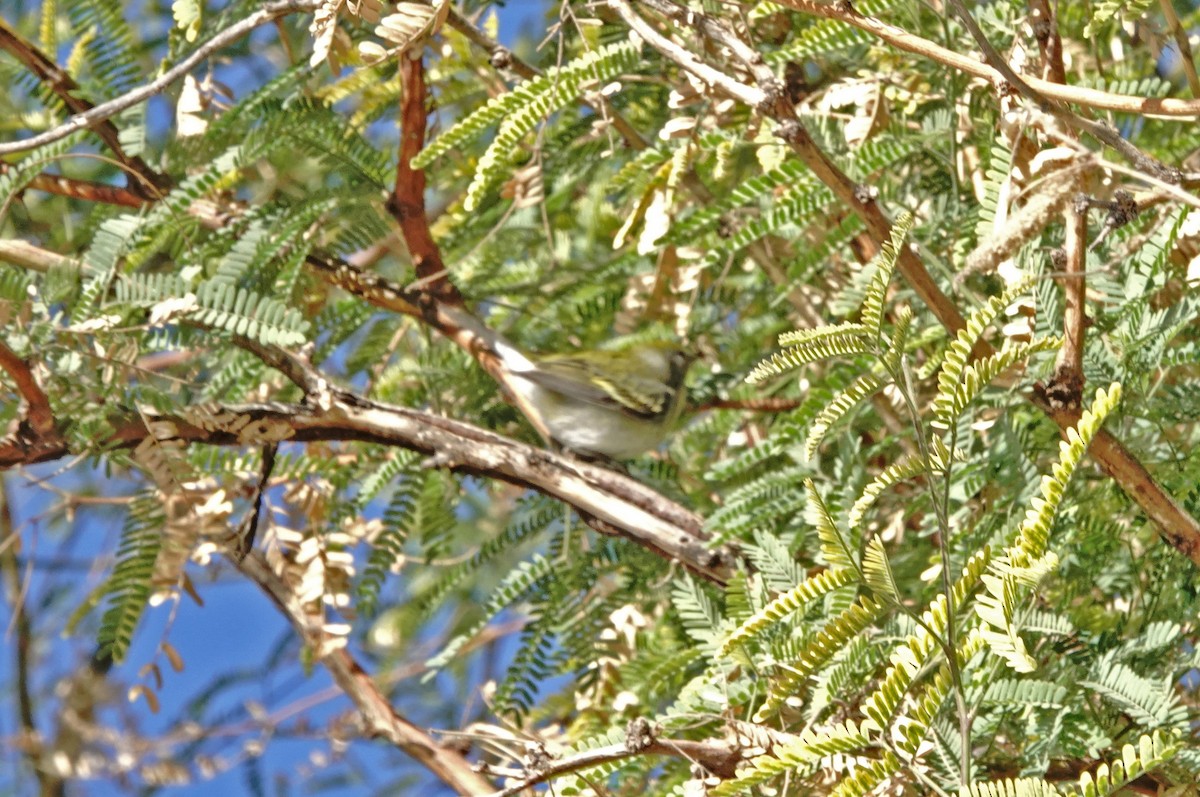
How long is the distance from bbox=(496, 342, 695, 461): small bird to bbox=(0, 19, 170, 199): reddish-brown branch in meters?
1.23

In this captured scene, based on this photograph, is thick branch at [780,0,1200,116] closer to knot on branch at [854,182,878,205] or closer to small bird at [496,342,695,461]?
knot on branch at [854,182,878,205]

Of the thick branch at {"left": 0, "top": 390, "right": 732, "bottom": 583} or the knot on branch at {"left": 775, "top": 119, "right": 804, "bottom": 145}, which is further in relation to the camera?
the thick branch at {"left": 0, "top": 390, "right": 732, "bottom": 583}

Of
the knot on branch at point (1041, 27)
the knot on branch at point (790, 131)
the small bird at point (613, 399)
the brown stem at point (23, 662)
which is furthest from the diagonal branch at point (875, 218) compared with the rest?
the brown stem at point (23, 662)

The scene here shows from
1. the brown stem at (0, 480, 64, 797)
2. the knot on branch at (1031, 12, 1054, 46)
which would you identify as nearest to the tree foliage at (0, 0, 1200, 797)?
the knot on branch at (1031, 12, 1054, 46)

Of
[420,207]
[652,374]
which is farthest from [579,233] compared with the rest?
[420,207]

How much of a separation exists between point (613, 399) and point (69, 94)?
1.74m

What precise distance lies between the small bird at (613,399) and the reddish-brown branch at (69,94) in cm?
123

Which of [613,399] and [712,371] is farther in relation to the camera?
[613,399]

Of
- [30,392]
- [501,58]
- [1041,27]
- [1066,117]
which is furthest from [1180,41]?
[30,392]

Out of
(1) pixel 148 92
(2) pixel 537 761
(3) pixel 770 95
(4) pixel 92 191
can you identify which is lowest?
(2) pixel 537 761

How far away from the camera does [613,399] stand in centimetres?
382

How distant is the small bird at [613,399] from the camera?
12.1 ft

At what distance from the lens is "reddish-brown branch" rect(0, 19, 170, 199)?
2.46 meters

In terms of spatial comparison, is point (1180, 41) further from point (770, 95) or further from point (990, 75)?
point (770, 95)
